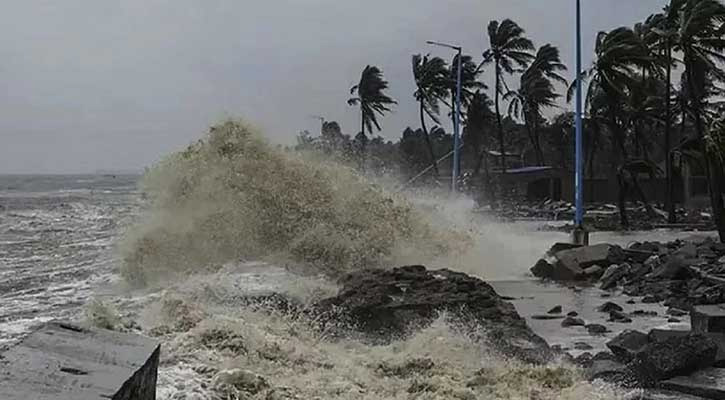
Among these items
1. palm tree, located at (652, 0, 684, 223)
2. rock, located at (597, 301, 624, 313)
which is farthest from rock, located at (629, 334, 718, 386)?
palm tree, located at (652, 0, 684, 223)

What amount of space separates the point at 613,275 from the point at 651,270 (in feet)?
2.26

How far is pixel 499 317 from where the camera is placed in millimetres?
10266

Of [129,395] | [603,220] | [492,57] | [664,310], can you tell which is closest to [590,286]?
[664,310]

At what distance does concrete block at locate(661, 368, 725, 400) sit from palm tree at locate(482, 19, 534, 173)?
51341mm

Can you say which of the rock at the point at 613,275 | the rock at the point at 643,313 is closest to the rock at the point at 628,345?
the rock at the point at 643,313

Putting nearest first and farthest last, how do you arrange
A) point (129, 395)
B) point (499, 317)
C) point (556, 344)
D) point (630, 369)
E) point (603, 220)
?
point (129, 395), point (630, 369), point (556, 344), point (499, 317), point (603, 220)

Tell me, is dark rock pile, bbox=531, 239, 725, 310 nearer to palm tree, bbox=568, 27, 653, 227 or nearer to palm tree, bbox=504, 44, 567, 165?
palm tree, bbox=568, 27, 653, 227

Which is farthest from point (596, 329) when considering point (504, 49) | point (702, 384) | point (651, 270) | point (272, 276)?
point (504, 49)

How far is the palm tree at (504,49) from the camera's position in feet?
189

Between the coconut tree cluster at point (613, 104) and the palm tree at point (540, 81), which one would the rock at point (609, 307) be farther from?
the palm tree at point (540, 81)

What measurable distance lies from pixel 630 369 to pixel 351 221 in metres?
10.7

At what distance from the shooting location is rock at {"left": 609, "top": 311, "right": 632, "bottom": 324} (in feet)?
35.2

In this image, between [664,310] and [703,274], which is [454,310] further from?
[703,274]

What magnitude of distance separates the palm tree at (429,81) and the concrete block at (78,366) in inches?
2283
